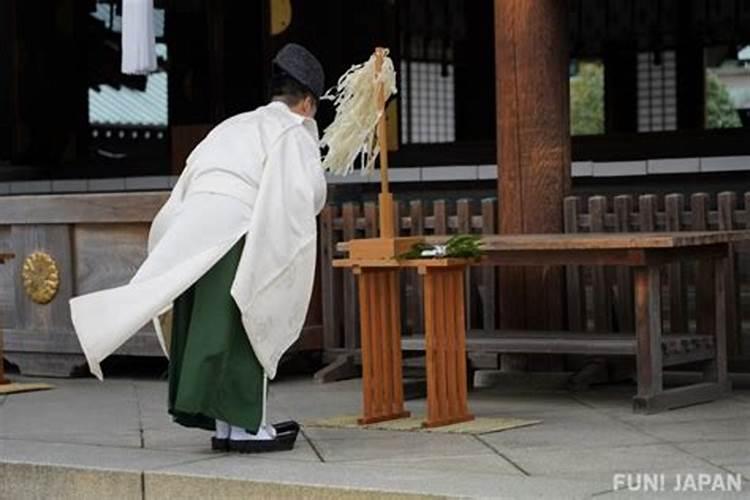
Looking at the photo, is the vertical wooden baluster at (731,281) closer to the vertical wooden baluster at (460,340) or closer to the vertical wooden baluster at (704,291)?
the vertical wooden baluster at (704,291)

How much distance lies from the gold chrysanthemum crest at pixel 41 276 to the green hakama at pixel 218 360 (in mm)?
3511

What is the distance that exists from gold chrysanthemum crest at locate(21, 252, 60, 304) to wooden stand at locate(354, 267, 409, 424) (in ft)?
10.3

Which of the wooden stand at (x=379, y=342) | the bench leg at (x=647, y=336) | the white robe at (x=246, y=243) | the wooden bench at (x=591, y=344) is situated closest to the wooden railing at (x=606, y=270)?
the wooden bench at (x=591, y=344)

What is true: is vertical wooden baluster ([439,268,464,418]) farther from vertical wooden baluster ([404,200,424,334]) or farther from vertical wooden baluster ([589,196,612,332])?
vertical wooden baluster ([404,200,424,334])

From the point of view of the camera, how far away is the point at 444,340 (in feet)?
25.8

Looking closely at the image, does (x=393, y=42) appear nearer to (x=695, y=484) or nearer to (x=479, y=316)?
(x=479, y=316)

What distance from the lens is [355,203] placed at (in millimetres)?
10492

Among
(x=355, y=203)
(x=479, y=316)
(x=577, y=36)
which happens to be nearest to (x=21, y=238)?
(x=355, y=203)

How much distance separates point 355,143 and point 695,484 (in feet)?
7.93

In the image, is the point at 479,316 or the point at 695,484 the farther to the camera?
the point at 479,316

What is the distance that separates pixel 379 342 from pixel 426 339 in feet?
0.99

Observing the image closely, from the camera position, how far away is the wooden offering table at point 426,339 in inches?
307

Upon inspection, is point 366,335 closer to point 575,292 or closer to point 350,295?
point 575,292

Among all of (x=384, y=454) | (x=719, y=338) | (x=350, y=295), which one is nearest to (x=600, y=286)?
(x=719, y=338)
